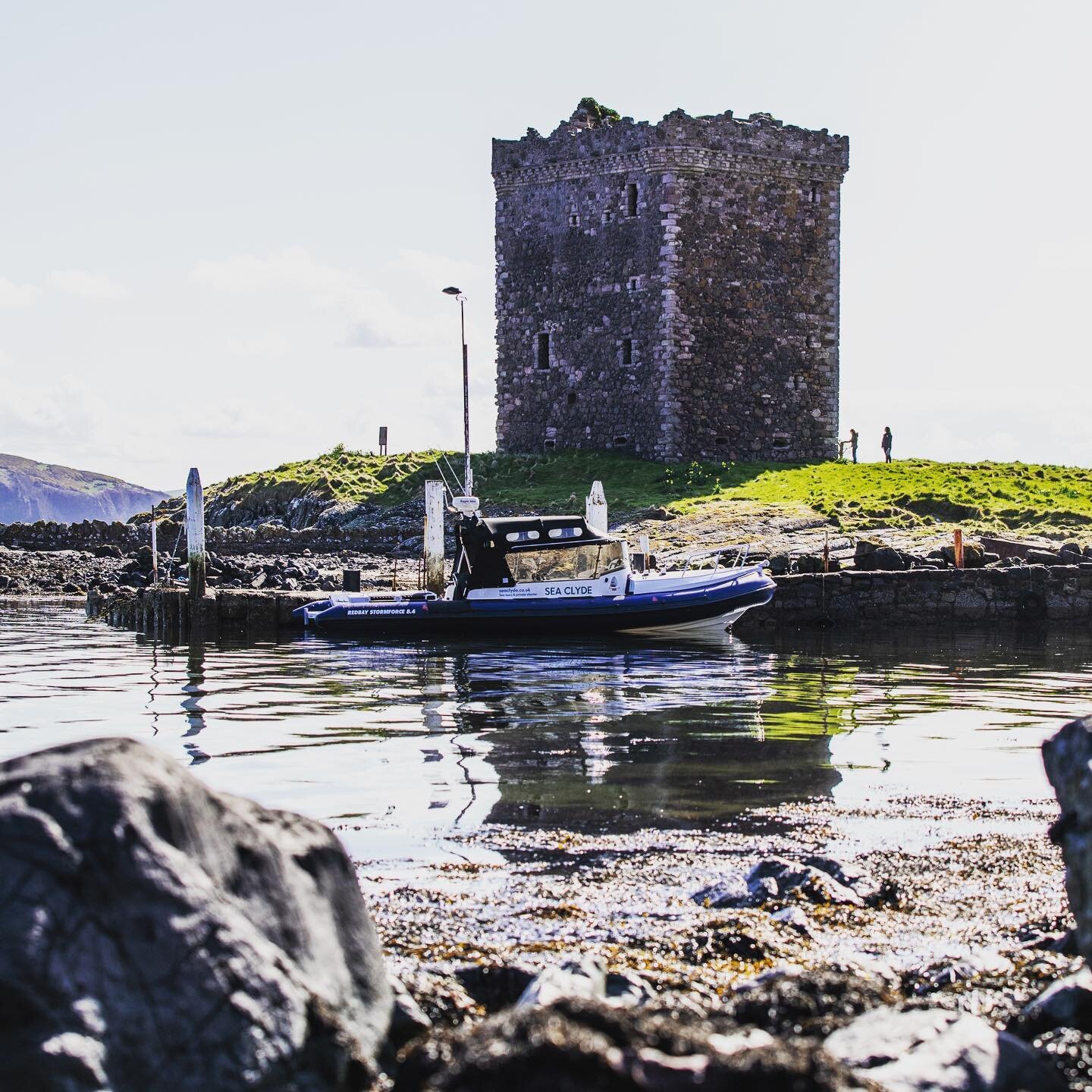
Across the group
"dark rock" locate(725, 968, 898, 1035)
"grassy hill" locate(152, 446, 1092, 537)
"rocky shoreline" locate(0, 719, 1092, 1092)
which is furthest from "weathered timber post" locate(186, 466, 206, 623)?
"dark rock" locate(725, 968, 898, 1035)

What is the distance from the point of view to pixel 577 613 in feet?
76.8

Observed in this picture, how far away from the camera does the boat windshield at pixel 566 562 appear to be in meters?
23.8

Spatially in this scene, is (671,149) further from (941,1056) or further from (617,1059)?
(617,1059)

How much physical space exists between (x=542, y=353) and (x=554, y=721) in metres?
31.4

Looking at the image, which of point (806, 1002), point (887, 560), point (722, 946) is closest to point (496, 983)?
point (722, 946)

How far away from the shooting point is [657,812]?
9.16 metres

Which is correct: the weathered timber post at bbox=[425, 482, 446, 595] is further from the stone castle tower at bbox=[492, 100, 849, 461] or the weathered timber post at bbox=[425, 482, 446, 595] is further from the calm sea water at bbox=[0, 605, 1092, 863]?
the stone castle tower at bbox=[492, 100, 849, 461]

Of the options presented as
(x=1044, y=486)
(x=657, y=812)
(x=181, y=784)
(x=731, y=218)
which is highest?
(x=731, y=218)

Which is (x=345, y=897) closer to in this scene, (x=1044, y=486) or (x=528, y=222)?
(x=1044, y=486)

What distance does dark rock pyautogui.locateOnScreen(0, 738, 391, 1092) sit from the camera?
402cm

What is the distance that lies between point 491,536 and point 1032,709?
11.0 metres

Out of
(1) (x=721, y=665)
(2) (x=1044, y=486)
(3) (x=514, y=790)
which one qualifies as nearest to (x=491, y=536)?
(1) (x=721, y=665)

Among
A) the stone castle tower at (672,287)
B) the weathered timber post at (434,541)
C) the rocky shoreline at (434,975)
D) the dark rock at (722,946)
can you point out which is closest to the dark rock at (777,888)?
the rocky shoreline at (434,975)

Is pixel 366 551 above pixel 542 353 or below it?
below
